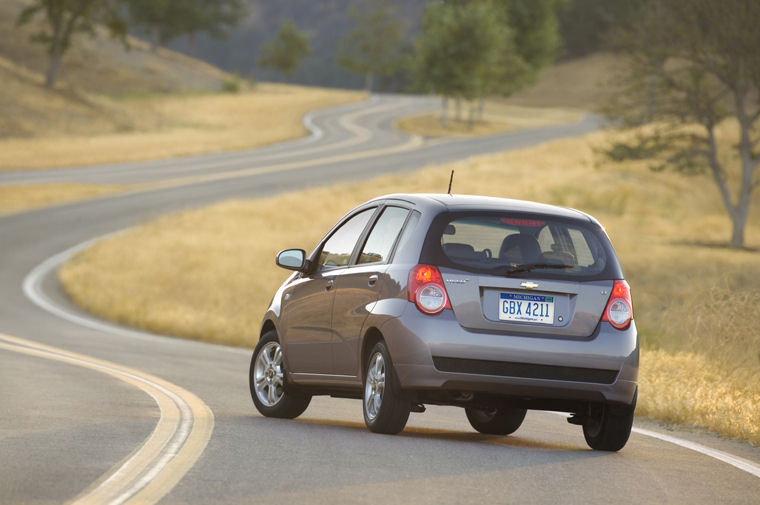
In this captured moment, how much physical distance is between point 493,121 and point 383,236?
81997mm

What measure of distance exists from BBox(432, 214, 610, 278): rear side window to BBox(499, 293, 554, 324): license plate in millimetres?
165

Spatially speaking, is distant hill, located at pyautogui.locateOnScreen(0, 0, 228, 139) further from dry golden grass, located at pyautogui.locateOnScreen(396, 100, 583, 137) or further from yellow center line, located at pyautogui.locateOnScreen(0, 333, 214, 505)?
yellow center line, located at pyautogui.locateOnScreen(0, 333, 214, 505)

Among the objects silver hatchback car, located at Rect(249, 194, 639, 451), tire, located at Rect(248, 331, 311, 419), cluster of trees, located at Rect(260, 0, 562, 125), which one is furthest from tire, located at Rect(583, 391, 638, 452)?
cluster of trees, located at Rect(260, 0, 562, 125)

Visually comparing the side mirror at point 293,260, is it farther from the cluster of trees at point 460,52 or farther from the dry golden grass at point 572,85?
the dry golden grass at point 572,85

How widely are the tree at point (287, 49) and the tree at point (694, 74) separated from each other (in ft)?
331

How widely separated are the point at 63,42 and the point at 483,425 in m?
72.0

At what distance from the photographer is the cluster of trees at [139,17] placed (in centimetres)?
7656

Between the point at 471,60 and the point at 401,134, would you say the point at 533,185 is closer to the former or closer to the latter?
the point at 401,134

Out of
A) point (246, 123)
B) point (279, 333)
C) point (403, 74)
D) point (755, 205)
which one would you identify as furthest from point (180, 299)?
point (403, 74)

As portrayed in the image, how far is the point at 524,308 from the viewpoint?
8.57 m

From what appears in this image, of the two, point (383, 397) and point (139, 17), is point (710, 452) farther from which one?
point (139, 17)

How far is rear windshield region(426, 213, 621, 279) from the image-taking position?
8648mm

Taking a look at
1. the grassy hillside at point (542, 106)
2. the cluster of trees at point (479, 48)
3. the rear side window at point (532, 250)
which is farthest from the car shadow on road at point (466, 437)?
the cluster of trees at point (479, 48)

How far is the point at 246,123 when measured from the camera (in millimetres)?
79875
